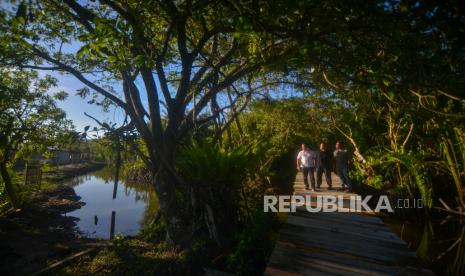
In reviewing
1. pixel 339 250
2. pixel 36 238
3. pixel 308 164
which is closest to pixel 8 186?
pixel 36 238

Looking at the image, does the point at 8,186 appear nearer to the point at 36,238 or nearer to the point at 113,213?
the point at 36,238

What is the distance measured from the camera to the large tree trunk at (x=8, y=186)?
1054 centimetres

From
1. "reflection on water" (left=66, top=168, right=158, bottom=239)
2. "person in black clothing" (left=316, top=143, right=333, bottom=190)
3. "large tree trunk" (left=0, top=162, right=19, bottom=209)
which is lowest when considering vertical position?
"reflection on water" (left=66, top=168, right=158, bottom=239)

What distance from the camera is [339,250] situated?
12.7 ft

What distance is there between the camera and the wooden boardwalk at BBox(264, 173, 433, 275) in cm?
336

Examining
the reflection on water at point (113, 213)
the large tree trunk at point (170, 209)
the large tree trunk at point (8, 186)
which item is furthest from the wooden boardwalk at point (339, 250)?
the large tree trunk at point (8, 186)

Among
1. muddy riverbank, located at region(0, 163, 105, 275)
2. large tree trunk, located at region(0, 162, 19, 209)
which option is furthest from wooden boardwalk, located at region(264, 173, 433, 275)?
large tree trunk, located at region(0, 162, 19, 209)

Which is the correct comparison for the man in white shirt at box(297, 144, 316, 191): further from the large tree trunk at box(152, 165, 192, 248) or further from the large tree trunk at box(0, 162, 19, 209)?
the large tree trunk at box(0, 162, 19, 209)

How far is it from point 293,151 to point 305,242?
17603mm

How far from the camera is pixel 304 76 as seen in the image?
298 inches

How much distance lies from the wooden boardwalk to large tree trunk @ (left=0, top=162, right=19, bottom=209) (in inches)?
466

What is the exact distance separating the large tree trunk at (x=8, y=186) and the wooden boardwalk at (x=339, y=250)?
11844mm

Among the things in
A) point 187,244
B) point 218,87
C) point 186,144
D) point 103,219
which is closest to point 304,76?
point 218,87

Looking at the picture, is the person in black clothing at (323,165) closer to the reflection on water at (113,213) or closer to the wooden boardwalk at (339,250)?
the wooden boardwalk at (339,250)
